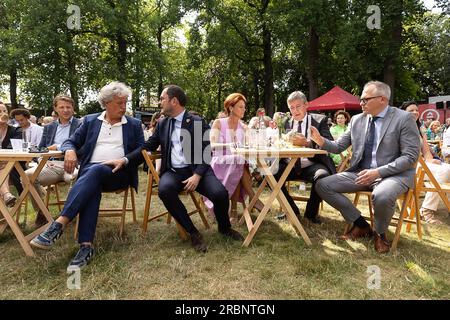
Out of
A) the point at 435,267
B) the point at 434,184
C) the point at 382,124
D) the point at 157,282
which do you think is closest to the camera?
the point at 157,282

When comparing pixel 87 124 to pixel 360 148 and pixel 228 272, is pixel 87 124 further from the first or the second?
pixel 360 148

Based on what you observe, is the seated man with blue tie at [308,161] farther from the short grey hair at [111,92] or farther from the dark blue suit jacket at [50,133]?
the dark blue suit jacket at [50,133]

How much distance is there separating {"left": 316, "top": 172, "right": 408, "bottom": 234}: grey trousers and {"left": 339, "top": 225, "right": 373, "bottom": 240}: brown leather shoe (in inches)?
6.1

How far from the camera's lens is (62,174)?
3.72 metres

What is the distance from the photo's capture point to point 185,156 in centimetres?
335

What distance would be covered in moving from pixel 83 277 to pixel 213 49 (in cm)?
1681

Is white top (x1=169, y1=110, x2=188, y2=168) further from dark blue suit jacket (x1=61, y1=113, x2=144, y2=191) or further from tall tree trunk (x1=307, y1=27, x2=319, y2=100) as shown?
tall tree trunk (x1=307, y1=27, x2=319, y2=100)

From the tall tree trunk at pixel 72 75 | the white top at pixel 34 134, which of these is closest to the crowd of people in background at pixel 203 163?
the white top at pixel 34 134

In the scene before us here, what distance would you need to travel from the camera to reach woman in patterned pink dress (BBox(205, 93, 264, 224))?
3.82 m

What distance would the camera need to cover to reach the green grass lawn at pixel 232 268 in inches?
90.0

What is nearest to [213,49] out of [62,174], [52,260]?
[62,174]

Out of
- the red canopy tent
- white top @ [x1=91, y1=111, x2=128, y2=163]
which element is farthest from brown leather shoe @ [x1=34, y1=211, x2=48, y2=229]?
the red canopy tent

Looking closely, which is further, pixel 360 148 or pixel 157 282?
pixel 360 148
